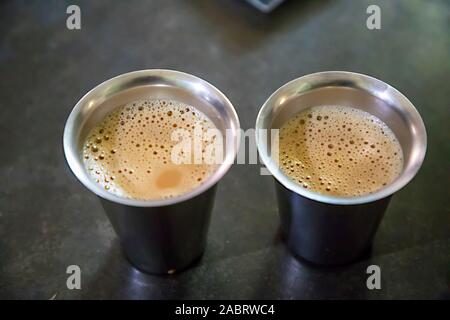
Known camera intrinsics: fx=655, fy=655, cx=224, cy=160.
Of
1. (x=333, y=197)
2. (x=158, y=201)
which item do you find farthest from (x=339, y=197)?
(x=158, y=201)

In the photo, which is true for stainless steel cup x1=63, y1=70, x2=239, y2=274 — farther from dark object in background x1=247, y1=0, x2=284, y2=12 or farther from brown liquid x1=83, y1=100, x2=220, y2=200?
dark object in background x1=247, y1=0, x2=284, y2=12

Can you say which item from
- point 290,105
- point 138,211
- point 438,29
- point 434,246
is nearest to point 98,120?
point 138,211

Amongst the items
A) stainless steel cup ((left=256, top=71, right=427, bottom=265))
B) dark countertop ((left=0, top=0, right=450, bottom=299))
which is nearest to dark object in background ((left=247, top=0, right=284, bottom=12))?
dark countertop ((left=0, top=0, right=450, bottom=299))

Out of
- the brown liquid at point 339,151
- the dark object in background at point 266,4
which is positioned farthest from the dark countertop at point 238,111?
the brown liquid at point 339,151

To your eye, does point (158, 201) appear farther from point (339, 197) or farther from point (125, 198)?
point (339, 197)
